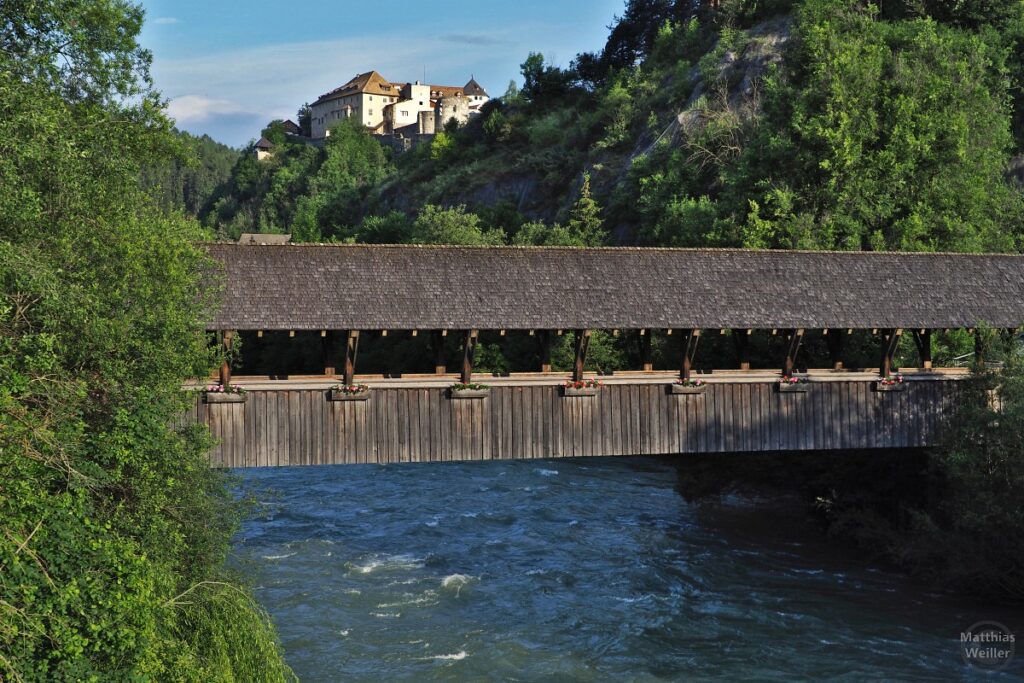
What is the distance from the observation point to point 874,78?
31422 mm

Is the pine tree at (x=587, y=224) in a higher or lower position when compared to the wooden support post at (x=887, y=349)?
higher

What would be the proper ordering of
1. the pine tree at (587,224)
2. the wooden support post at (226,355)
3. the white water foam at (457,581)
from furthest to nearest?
1. the pine tree at (587,224)
2. the white water foam at (457,581)
3. the wooden support post at (226,355)

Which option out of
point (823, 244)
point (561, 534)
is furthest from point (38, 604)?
point (823, 244)

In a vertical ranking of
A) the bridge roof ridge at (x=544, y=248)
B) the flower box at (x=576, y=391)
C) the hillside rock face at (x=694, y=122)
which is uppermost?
the hillside rock face at (x=694, y=122)

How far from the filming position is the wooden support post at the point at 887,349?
20734mm

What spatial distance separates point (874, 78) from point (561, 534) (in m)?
17.6

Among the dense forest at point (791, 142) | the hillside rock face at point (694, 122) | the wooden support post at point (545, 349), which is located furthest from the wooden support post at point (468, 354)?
the hillside rock face at point (694, 122)

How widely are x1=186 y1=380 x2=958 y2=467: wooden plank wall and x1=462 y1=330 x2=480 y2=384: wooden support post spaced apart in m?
0.45

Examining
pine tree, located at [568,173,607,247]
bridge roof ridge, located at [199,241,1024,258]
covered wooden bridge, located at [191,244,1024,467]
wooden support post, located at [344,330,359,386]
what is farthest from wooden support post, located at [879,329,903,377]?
pine tree, located at [568,173,607,247]

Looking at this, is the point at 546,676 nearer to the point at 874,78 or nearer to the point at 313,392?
the point at 313,392

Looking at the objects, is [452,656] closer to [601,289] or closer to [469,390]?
[469,390]

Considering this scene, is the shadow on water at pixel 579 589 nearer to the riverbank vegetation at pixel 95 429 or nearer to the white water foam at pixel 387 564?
the white water foam at pixel 387 564

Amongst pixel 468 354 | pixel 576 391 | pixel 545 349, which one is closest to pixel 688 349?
pixel 576 391

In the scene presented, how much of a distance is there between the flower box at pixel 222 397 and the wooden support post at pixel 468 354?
406 centimetres
